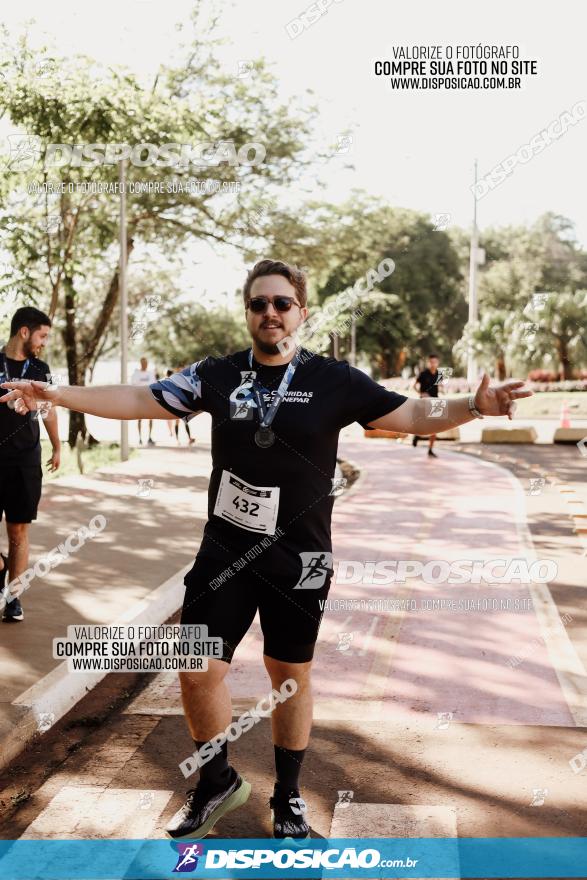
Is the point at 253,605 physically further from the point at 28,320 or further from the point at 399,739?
the point at 28,320

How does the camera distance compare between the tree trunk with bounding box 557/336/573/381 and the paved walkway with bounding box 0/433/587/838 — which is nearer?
the paved walkway with bounding box 0/433/587/838

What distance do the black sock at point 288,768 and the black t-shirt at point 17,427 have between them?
3071 mm

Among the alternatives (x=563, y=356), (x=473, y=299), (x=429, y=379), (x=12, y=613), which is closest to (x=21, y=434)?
(x=12, y=613)

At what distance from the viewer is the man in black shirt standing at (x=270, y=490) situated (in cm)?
350

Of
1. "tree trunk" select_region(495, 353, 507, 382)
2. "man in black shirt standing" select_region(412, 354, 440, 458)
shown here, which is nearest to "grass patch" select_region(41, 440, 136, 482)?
"man in black shirt standing" select_region(412, 354, 440, 458)

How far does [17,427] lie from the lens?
19.9 feet

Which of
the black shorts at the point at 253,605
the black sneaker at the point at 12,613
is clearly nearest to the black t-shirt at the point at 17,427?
the black sneaker at the point at 12,613

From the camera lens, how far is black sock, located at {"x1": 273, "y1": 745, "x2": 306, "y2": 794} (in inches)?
146

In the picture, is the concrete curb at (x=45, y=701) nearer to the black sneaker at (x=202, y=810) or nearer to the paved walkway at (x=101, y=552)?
the paved walkway at (x=101, y=552)

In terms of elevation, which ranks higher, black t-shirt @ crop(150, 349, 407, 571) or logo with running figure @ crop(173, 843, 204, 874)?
black t-shirt @ crop(150, 349, 407, 571)

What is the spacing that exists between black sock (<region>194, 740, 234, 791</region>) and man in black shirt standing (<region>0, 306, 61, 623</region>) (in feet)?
9.61

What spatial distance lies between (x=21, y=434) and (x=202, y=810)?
3.16 metres

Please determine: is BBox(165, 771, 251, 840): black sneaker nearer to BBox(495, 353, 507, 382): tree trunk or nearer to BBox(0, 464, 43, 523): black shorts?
BBox(0, 464, 43, 523): black shorts

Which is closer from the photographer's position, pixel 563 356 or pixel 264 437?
pixel 264 437
